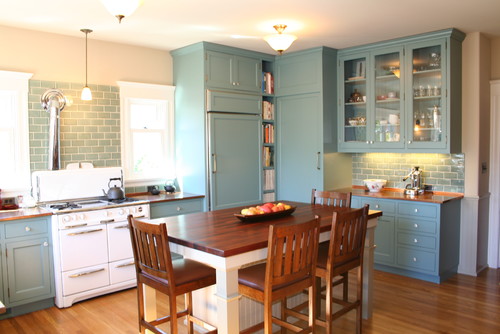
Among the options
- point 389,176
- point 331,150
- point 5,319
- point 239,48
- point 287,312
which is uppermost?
point 239,48

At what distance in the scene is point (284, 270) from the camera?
8.26ft

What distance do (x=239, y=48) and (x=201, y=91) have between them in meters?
0.72

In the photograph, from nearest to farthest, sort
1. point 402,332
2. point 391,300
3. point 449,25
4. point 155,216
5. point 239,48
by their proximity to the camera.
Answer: point 402,332, point 391,300, point 449,25, point 155,216, point 239,48

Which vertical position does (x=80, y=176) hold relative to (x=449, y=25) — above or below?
below

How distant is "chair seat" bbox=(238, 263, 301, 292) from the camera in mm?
2561

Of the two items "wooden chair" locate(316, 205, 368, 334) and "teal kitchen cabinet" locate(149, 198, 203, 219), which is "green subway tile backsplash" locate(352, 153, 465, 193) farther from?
"wooden chair" locate(316, 205, 368, 334)

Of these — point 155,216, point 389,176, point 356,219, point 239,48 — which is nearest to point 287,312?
point 356,219

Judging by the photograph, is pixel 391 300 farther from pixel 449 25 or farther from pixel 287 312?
pixel 449 25

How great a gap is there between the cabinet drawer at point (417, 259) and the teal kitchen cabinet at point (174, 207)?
2.29m

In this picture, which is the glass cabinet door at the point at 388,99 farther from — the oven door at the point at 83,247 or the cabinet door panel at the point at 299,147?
the oven door at the point at 83,247

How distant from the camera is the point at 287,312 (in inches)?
126

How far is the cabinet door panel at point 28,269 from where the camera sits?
3744 mm

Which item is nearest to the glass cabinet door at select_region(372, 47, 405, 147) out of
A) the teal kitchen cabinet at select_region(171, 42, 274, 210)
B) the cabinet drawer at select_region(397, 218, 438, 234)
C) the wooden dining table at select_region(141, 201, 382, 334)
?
the cabinet drawer at select_region(397, 218, 438, 234)

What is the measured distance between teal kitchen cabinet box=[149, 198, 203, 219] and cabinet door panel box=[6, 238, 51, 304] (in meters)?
1.10
